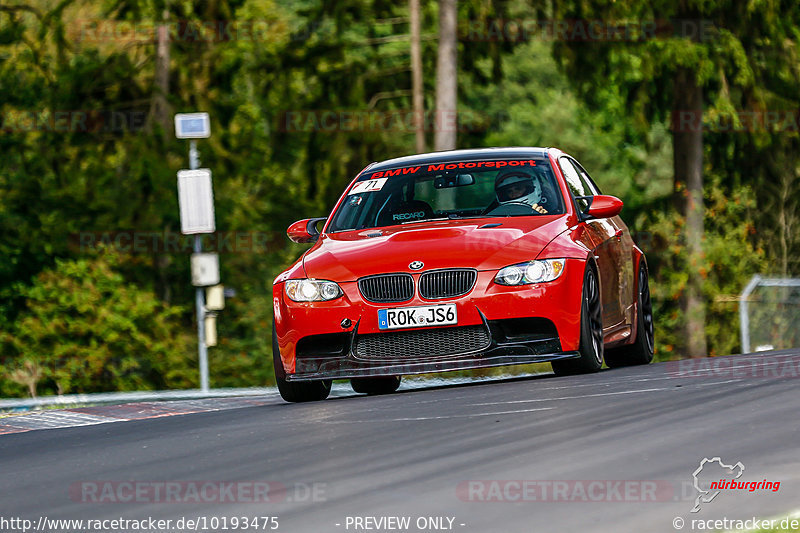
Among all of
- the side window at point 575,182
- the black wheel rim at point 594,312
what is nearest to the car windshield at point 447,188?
the side window at point 575,182

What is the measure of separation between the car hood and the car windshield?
13.6 inches

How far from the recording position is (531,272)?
9820 millimetres

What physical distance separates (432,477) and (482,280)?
12.2ft

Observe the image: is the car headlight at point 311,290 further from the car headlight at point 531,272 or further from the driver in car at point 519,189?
the driver in car at point 519,189

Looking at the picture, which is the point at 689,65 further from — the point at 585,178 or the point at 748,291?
the point at 585,178

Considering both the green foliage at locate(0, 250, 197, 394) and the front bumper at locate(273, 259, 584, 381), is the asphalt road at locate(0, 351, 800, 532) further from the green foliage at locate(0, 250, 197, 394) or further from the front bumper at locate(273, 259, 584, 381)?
the green foliage at locate(0, 250, 197, 394)

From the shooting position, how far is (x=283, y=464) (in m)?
6.84

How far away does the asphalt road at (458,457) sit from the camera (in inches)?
213

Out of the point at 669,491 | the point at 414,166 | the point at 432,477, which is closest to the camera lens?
the point at 669,491

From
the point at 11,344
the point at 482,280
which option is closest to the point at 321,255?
the point at 482,280

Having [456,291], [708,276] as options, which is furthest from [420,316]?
[708,276]

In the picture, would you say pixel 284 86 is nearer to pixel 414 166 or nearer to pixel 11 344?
pixel 11 344

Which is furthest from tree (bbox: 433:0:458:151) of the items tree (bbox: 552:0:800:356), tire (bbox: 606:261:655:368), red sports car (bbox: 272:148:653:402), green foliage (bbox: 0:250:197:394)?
red sports car (bbox: 272:148:653:402)

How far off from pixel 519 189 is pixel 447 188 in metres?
0.60
